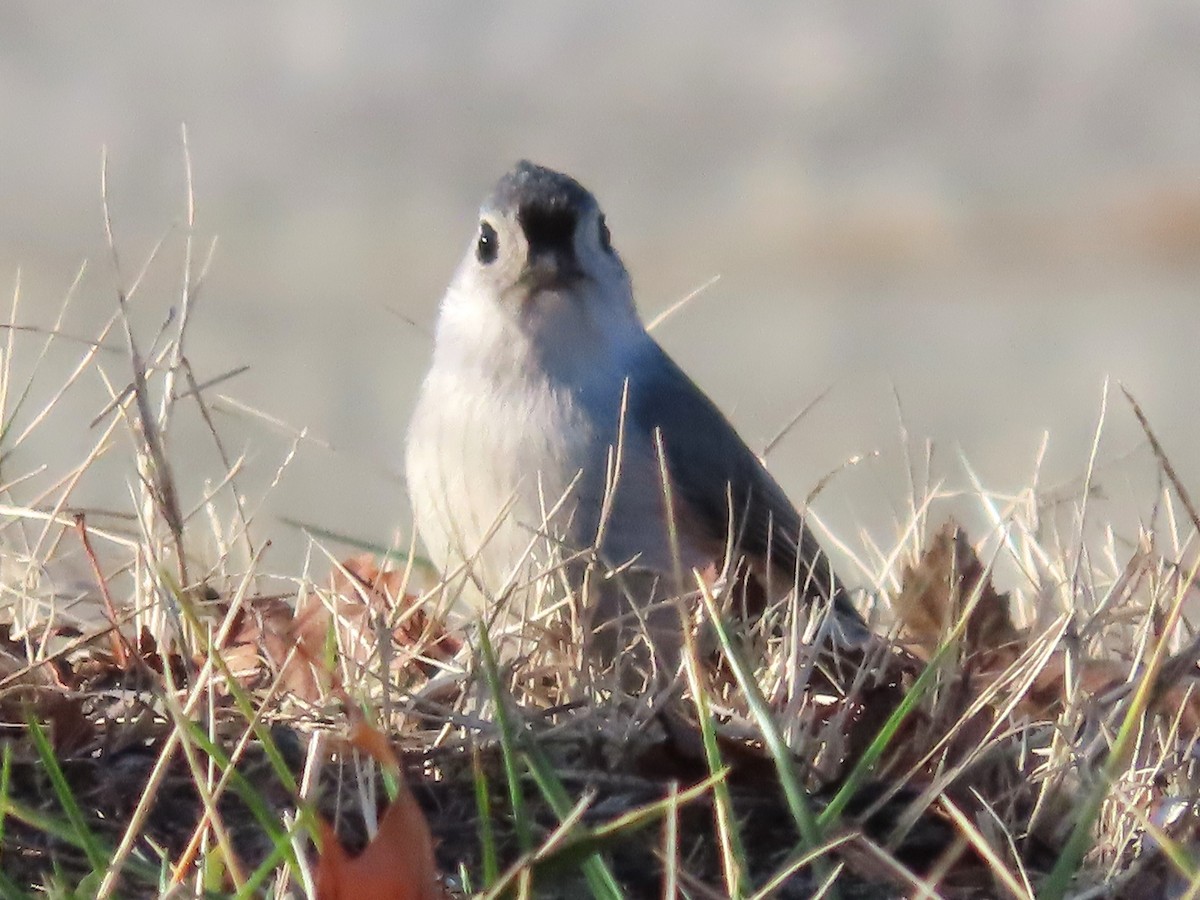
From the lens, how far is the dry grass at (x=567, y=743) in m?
1.76

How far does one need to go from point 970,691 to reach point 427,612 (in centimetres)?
79

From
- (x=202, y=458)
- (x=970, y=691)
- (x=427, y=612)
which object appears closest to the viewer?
(x=970, y=691)

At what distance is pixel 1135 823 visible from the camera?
6.29 ft

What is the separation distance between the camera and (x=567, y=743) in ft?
6.70

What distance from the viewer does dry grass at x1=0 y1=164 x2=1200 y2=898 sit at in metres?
1.76

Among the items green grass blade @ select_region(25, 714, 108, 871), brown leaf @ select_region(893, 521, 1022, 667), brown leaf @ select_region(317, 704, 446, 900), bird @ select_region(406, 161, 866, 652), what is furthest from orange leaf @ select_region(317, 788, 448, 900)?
bird @ select_region(406, 161, 866, 652)

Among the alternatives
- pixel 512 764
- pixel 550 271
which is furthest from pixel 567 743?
pixel 550 271

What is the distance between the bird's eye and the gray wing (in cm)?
32

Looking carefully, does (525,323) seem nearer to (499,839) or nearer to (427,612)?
(427,612)

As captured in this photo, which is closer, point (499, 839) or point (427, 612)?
point (499, 839)

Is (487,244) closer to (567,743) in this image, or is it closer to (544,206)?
(544,206)

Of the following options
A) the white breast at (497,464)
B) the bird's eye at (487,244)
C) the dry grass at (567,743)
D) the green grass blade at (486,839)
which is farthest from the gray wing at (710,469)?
the green grass blade at (486,839)

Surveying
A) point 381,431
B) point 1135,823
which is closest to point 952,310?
point 381,431

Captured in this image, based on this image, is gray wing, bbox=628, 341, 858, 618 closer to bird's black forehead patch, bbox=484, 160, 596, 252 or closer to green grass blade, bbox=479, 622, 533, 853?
bird's black forehead patch, bbox=484, 160, 596, 252
